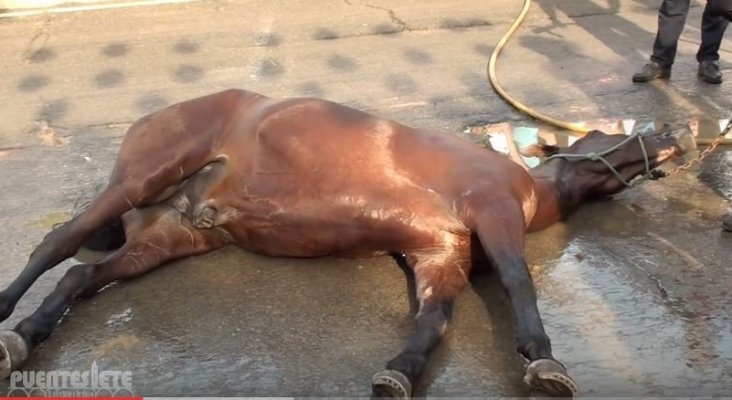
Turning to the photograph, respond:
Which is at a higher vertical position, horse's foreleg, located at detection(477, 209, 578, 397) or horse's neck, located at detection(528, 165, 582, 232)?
horse's foreleg, located at detection(477, 209, 578, 397)

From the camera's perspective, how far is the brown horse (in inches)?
135

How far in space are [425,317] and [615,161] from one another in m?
1.40

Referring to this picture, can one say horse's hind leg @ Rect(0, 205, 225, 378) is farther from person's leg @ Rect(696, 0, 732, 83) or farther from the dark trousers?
person's leg @ Rect(696, 0, 732, 83)

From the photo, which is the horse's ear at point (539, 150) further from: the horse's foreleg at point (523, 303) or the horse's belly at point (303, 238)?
the horse's belly at point (303, 238)

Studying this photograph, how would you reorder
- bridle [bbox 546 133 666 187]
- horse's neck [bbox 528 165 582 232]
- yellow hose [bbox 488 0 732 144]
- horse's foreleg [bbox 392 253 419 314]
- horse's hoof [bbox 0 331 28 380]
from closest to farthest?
horse's hoof [bbox 0 331 28 380], horse's foreleg [bbox 392 253 419 314], horse's neck [bbox 528 165 582 232], bridle [bbox 546 133 666 187], yellow hose [bbox 488 0 732 144]

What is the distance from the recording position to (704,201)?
4227 mm

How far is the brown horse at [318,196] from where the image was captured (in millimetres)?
3439

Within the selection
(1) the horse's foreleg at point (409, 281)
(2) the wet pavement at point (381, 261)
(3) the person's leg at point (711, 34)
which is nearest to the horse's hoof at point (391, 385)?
(2) the wet pavement at point (381, 261)

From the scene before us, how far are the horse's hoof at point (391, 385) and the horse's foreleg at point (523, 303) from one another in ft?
1.30

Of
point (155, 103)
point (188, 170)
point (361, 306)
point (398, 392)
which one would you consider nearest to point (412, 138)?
point (361, 306)

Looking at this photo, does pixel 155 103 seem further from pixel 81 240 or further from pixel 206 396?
pixel 206 396

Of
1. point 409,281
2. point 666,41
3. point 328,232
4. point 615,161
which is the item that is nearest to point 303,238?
point 328,232

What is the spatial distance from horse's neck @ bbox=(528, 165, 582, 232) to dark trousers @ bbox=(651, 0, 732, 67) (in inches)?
93.0

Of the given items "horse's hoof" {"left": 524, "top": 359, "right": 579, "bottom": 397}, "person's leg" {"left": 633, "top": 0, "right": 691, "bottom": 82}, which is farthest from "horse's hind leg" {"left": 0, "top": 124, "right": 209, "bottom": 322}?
"person's leg" {"left": 633, "top": 0, "right": 691, "bottom": 82}
